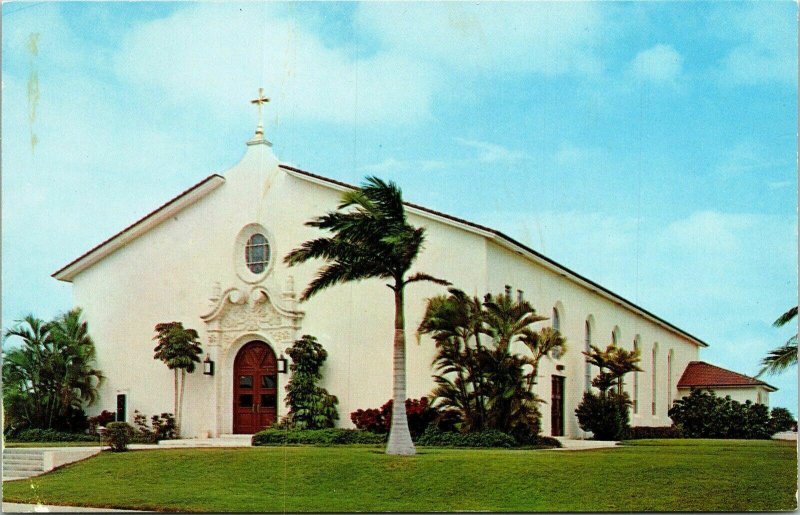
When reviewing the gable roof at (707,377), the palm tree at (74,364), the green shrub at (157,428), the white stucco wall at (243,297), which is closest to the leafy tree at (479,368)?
the white stucco wall at (243,297)

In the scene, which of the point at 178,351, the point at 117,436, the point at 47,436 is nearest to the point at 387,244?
the point at 117,436

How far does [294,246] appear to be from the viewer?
27.6 metres

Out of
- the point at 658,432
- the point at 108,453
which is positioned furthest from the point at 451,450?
the point at 658,432

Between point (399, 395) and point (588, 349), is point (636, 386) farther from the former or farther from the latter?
point (399, 395)

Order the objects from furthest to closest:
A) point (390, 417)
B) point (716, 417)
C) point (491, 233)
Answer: point (716, 417), point (390, 417), point (491, 233)

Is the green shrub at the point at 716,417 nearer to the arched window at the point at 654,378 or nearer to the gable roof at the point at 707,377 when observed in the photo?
the gable roof at the point at 707,377

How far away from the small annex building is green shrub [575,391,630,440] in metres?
4.02

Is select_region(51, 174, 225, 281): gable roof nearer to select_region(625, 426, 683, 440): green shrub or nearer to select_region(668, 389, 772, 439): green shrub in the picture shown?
select_region(625, 426, 683, 440): green shrub

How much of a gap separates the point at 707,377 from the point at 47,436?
23832 mm

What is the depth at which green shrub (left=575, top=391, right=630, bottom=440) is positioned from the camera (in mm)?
32375

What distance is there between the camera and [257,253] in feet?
94.2

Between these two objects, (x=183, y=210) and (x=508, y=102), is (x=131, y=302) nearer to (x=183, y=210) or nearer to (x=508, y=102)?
(x=183, y=210)

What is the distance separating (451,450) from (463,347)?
325 cm

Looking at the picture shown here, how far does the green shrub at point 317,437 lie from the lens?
25297 millimetres
